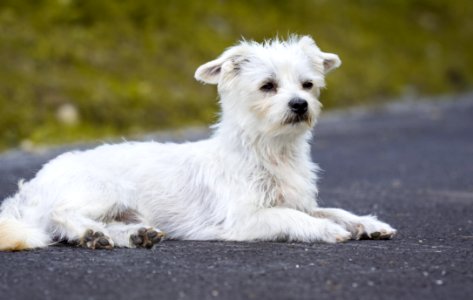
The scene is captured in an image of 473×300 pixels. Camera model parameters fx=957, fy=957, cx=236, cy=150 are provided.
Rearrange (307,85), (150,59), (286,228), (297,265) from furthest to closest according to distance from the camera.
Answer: (150,59) → (307,85) → (286,228) → (297,265)

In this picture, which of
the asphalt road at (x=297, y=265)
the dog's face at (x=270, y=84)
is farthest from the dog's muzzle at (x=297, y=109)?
the asphalt road at (x=297, y=265)

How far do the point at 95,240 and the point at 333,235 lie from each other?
191 cm

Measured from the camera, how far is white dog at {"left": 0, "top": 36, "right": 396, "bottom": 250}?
7.91m

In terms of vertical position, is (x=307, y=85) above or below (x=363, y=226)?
above

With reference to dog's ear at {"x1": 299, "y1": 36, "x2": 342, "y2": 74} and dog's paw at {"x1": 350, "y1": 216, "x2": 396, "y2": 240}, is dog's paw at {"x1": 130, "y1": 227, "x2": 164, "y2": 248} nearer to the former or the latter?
dog's paw at {"x1": 350, "y1": 216, "x2": 396, "y2": 240}

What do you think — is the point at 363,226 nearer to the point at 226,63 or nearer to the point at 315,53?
the point at 315,53

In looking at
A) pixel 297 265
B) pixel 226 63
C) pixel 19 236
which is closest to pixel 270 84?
pixel 226 63

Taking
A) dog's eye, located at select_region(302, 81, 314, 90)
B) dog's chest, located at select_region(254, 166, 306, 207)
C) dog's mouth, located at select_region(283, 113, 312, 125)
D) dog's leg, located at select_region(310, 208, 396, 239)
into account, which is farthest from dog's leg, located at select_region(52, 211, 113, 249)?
dog's eye, located at select_region(302, 81, 314, 90)

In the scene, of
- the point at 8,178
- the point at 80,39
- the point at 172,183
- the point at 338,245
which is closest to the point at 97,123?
the point at 80,39

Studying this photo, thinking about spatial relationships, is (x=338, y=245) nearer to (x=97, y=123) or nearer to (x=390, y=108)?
(x=97, y=123)

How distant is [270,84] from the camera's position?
8.45 metres

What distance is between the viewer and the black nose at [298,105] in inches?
321

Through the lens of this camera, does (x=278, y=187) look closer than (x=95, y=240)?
No

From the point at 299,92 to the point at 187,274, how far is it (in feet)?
8.41
